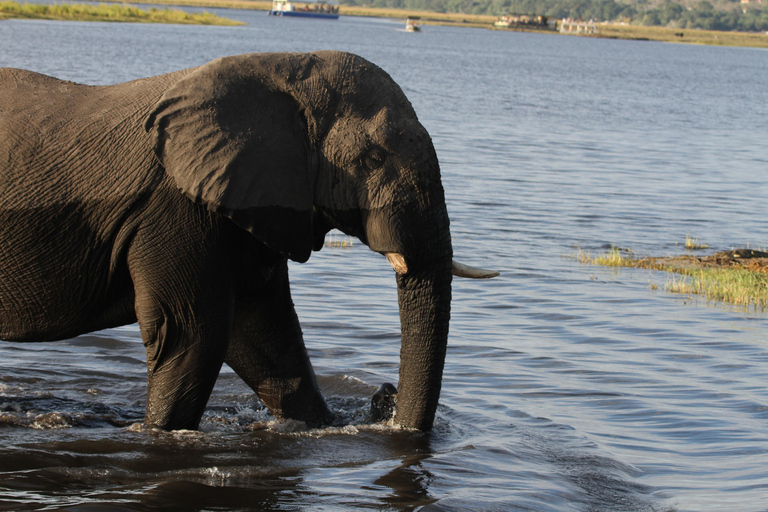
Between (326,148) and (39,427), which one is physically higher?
(326,148)

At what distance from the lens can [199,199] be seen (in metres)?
4.77

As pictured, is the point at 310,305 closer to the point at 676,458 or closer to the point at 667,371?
the point at 667,371

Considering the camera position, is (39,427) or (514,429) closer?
(39,427)

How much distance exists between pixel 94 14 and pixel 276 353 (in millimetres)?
88151

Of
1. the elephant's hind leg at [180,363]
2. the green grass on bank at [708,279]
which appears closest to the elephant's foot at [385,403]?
the elephant's hind leg at [180,363]

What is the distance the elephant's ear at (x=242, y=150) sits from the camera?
477 centimetres

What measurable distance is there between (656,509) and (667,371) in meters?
3.11

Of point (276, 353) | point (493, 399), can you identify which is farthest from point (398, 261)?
point (493, 399)

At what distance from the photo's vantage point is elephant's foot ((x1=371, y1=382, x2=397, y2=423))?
21.0ft

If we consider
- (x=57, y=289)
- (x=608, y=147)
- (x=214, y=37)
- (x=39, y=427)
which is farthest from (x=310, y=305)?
(x=214, y=37)

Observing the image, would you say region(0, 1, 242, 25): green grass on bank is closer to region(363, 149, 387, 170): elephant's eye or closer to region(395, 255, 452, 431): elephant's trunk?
region(395, 255, 452, 431): elephant's trunk

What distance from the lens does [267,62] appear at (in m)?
4.96

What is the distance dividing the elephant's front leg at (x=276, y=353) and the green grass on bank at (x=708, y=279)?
6523 mm

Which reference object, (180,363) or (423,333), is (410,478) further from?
(180,363)
